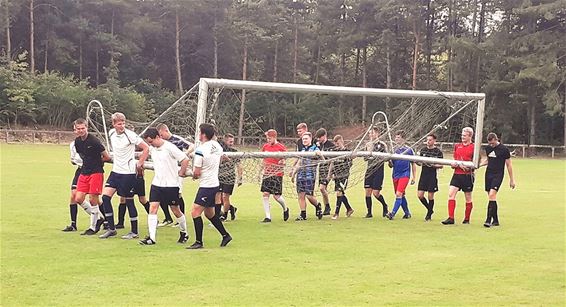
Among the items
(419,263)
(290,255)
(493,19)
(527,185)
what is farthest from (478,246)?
(493,19)

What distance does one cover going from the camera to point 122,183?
1098 centimetres

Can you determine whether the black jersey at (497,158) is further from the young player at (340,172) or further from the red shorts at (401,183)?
the young player at (340,172)

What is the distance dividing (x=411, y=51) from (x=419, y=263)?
5099 cm

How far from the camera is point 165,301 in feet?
22.7

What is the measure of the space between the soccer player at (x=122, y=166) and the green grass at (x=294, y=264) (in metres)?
0.58

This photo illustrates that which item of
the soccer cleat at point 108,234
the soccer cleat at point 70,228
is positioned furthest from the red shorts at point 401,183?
the soccer cleat at point 70,228

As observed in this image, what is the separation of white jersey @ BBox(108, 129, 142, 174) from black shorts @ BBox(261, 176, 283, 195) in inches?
125

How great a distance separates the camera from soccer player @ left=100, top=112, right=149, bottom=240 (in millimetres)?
10836

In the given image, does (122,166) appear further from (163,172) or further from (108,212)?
(163,172)

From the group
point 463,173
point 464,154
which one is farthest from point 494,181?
point 464,154

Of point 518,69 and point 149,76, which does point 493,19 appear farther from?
point 149,76

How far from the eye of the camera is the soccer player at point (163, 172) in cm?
1013

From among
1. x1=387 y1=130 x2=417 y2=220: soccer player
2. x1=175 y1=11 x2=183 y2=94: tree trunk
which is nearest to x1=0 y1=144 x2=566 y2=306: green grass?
x1=387 y1=130 x2=417 y2=220: soccer player

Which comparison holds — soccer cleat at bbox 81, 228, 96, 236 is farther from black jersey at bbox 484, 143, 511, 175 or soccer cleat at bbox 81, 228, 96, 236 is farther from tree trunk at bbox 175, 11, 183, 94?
tree trunk at bbox 175, 11, 183, 94
